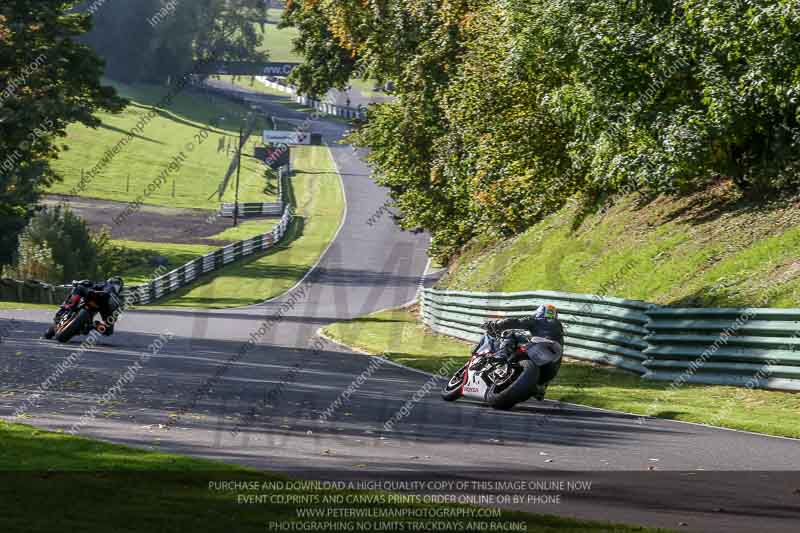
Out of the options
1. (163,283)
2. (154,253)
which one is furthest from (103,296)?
(154,253)

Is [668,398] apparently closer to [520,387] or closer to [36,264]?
[520,387]

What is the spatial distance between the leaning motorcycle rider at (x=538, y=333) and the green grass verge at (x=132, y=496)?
20.3 feet

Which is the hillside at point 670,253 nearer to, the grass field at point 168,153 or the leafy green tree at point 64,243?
the leafy green tree at point 64,243

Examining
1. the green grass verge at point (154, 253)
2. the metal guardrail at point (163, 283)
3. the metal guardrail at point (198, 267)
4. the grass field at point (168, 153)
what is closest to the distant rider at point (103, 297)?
the metal guardrail at point (198, 267)

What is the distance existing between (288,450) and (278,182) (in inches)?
3561

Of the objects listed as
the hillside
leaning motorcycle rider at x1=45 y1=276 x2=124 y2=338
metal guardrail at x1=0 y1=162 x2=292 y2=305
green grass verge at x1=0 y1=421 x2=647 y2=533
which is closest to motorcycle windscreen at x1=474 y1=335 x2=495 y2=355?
the hillside

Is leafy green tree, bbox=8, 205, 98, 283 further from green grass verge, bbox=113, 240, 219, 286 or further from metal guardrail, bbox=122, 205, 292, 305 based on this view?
metal guardrail, bbox=122, 205, 292, 305

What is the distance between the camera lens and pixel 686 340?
62.0 ft

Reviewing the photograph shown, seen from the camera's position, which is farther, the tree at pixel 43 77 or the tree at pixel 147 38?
the tree at pixel 147 38

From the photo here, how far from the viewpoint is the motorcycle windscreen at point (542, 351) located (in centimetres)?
1486

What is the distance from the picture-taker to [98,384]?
51.2ft

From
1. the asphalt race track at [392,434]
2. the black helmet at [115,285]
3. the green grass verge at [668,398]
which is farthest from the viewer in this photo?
the black helmet at [115,285]

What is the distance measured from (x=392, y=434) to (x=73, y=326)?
456 inches

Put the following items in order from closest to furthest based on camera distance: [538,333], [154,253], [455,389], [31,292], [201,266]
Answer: [538,333]
[455,389]
[31,292]
[201,266]
[154,253]
